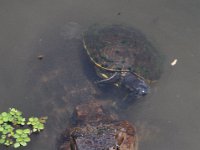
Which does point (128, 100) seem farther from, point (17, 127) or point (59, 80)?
point (17, 127)

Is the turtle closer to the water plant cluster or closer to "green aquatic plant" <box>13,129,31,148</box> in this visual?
the water plant cluster

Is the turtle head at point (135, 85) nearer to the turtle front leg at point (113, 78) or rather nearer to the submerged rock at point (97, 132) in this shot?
the turtle front leg at point (113, 78)

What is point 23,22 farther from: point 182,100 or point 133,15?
point 182,100

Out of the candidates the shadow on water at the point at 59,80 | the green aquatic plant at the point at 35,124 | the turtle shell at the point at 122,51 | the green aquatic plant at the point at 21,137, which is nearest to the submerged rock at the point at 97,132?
the shadow on water at the point at 59,80

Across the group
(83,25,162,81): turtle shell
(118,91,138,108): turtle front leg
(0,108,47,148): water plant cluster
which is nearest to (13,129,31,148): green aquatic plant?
(0,108,47,148): water plant cluster

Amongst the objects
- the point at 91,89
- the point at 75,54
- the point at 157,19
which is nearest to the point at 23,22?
the point at 75,54

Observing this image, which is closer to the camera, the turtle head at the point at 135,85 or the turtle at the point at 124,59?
the turtle head at the point at 135,85
